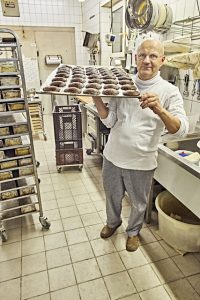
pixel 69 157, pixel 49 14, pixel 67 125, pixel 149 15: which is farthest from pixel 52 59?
pixel 149 15

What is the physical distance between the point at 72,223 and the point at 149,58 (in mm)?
1412

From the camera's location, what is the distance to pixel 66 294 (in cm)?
131

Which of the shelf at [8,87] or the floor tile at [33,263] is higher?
the shelf at [8,87]

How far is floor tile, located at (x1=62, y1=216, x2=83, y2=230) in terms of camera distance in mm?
1855

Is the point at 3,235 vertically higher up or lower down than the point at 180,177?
lower down

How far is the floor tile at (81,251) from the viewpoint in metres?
1.55

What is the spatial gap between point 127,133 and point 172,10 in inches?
54.0

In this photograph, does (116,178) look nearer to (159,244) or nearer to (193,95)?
(159,244)

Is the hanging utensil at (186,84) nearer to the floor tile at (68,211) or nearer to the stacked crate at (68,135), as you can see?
the stacked crate at (68,135)

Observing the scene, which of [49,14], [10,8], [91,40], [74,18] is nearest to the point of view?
[10,8]

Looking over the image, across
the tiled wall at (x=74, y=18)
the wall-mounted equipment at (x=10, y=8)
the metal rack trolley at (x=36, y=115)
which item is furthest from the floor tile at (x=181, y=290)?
the wall-mounted equipment at (x=10, y=8)

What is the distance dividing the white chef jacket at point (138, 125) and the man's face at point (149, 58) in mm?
58

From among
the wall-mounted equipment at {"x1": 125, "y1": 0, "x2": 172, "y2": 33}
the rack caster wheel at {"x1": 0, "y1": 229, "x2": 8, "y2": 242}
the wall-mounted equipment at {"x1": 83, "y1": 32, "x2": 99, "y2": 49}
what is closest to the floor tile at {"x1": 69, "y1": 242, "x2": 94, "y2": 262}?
the rack caster wheel at {"x1": 0, "y1": 229, "x2": 8, "y2": 242}

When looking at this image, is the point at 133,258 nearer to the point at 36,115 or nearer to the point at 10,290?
the point at 10,290
